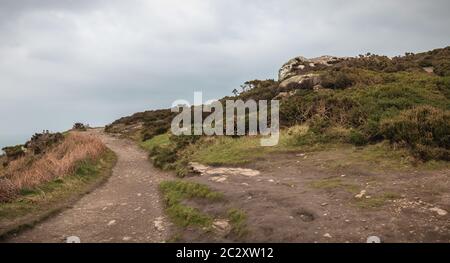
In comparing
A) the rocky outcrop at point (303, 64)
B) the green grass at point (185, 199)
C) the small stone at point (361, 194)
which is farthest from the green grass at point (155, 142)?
the small stone at point (361, 194)

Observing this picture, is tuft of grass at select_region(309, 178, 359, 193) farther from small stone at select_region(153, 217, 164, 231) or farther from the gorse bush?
small stone at select_region(153, 217, 164, 231)

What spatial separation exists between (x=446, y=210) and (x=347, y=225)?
7.10ft

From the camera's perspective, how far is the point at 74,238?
34.9 feet

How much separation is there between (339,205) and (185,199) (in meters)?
5.31

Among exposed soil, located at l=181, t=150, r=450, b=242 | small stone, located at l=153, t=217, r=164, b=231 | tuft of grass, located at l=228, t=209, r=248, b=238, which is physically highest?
exposed soil, located at l=181, t=150, r=450, b=242

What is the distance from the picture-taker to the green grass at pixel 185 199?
36.7 feet

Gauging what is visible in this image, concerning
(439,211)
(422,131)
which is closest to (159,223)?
(439,211)

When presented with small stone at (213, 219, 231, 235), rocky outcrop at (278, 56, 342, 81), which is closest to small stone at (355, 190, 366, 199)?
small stone at (213, 219, 231, 235)

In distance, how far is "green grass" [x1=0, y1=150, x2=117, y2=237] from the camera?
11.8 m

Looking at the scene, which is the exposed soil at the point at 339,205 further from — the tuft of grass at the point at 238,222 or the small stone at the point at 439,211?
the tuft of grass at the point at 238,222

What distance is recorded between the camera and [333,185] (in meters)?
11.8

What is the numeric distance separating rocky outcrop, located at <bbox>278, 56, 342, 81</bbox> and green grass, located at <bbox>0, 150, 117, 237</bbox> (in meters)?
20.9
